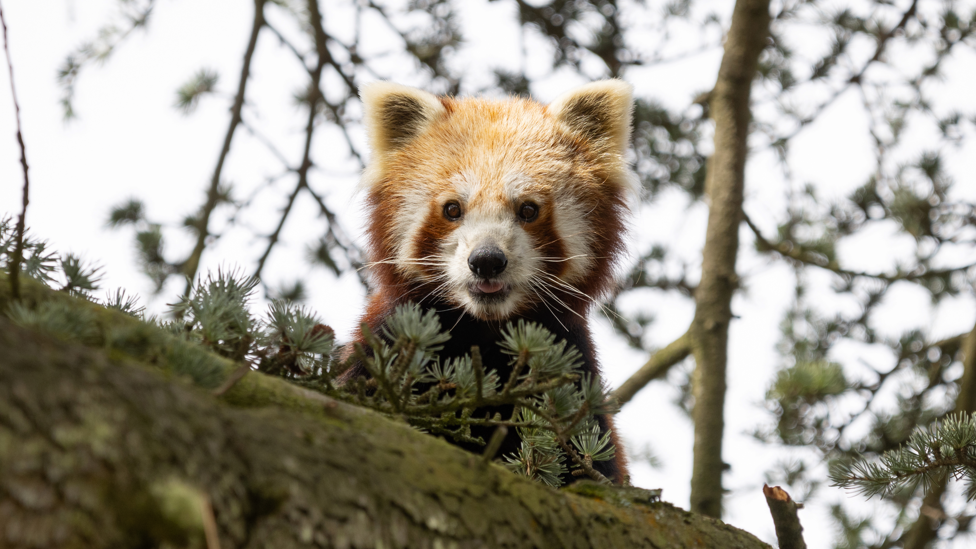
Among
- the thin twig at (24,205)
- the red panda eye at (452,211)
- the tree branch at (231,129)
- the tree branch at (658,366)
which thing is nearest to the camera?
the thin twig at (24,205)

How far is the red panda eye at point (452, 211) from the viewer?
9.52ft

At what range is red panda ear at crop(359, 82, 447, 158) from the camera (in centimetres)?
331

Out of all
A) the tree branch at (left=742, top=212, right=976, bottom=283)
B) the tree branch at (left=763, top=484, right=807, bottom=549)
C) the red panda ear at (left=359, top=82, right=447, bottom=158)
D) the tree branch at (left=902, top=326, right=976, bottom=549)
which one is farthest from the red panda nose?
the tree branch at (left=902, top=326, right=976, bottom=549)

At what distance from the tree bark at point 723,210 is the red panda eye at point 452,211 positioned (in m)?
1.64

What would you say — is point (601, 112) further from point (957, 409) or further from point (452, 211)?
point (957, 409)

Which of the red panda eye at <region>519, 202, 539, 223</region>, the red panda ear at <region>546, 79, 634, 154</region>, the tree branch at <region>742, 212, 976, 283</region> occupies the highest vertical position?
the tree branch at <region>742, 212, 976, 283</region>

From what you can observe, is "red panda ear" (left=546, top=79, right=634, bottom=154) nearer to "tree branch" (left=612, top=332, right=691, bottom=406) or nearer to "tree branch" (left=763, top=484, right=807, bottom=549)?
"tree branch" (left=612, top=332, right=691, bottom=406)

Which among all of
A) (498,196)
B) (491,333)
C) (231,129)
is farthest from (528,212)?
(231,129)

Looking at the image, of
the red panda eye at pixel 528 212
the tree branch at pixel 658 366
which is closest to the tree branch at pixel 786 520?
the red panda eye at pixel 528 212

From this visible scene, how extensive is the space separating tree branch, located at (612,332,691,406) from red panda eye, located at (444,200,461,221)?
1.52 meters

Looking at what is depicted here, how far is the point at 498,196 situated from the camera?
285cm

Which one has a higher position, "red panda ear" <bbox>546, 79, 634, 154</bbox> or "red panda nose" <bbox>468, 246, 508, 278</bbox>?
"red panda ear" <bbox>546, 79, 634, 154</bbox>

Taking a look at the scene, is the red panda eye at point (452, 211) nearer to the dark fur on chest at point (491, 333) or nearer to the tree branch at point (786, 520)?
the dark fur on chest at point (491, 333)

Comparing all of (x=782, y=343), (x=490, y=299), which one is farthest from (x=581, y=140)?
(x=782, y=343)
